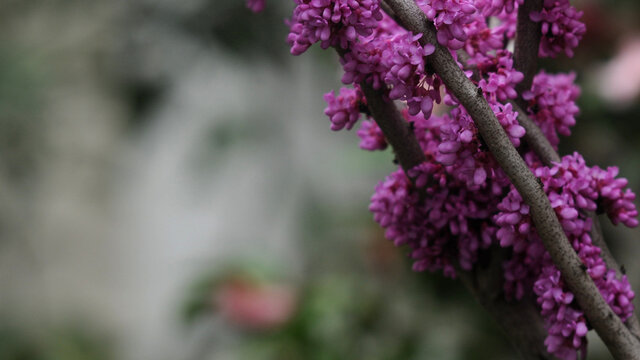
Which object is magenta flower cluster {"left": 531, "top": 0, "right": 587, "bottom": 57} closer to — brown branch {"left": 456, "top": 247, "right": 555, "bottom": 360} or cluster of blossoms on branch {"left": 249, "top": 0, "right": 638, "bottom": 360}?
cluster of blossoms on branch {"left": 249, "top": 0, "right": 638, "bottom": 360}

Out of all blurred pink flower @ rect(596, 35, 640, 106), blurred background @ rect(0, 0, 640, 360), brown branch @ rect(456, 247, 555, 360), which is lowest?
brown branch @ rect(456, 247, 555, 360)

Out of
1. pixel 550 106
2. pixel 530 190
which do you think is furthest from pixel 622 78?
pixel 530 190

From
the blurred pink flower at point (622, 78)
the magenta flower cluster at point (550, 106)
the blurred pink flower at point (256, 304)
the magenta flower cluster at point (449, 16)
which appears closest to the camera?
the magenta flower cluster at point (449, 16)

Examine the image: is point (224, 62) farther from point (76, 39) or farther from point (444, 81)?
point (444, 81)

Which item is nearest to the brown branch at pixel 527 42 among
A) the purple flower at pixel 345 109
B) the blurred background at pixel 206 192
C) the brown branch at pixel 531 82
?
the brown branch at pixel 531 82

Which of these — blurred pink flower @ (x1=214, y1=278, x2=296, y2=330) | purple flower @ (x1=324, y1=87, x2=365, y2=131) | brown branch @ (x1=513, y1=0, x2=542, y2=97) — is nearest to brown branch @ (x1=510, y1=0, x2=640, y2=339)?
brown branch @ (x1=513, y1=0, x2=542, y2=97)

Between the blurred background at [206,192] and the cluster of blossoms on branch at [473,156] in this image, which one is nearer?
the cluster of blossoms on branch at [473,156]

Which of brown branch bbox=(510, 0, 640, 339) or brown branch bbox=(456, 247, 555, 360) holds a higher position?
brown branch bbox=(510, 0, 640, 339)

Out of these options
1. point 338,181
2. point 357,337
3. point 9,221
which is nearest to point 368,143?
point 357,337

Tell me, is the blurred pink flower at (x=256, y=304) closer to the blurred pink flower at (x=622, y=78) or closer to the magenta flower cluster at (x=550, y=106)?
the blurred pink flower at (x=622, y=78)
